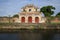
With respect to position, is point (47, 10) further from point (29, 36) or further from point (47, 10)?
point (29, 36)

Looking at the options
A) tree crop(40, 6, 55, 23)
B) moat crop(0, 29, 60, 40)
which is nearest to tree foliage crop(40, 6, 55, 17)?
tree crop(40, 6, 55, 23)

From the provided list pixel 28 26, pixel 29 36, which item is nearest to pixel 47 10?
pixel 28 26

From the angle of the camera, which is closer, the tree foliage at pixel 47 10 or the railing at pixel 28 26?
the railing at pixel 28 26

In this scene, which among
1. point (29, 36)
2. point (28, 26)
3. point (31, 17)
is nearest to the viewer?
point (29, 36)

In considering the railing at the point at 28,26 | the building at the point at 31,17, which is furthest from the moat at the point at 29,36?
the building at the point at 31,17

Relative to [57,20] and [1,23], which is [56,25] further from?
[1,23]

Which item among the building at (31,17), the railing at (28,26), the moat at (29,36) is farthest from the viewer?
the building at (31,17)

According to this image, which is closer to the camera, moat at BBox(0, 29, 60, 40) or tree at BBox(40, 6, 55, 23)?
moat at BBox(0, 29, 60, 40)

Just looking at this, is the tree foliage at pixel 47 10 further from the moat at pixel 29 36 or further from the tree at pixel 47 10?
the moat at pixel 29 36

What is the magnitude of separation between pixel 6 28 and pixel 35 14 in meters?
8.09

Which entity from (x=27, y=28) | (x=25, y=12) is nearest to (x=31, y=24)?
(x=27, y=28)

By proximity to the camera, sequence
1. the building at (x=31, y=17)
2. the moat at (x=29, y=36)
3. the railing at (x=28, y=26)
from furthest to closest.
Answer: the building at (x=31, y=17), the railing at (x=28, y=26), the moat at (x=29, y=36)

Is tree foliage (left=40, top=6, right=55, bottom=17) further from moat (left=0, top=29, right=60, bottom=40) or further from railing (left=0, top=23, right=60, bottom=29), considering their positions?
moat (left=0, top=29, right=60, bottom=40)

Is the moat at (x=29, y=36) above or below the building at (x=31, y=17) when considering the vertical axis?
below
